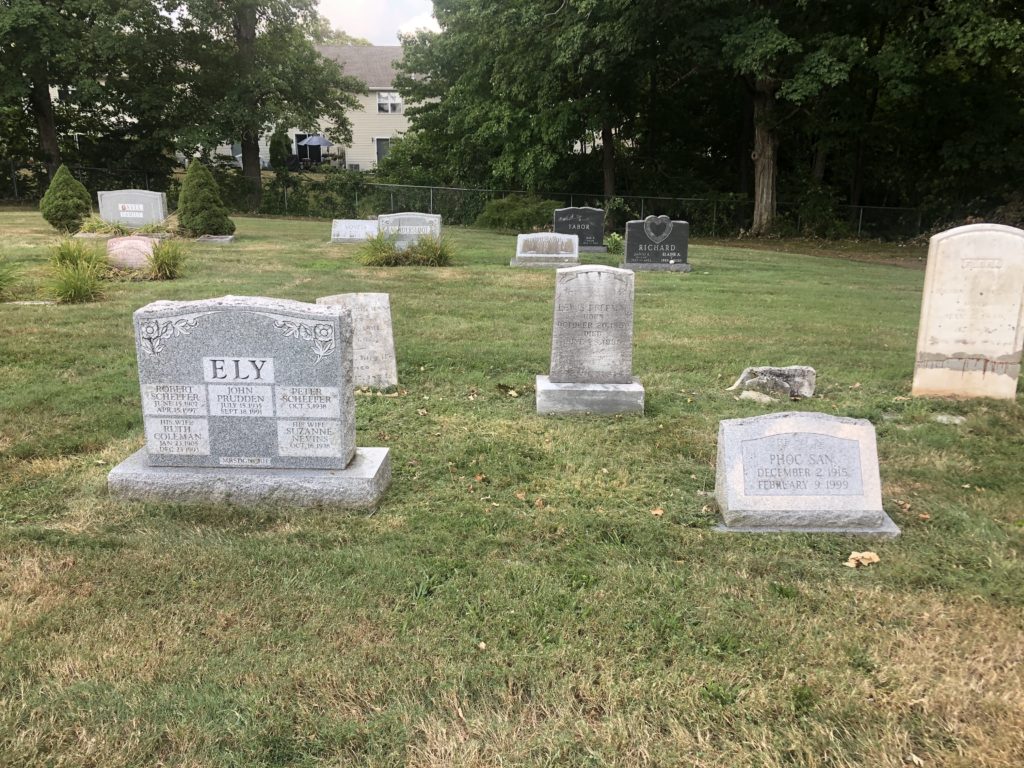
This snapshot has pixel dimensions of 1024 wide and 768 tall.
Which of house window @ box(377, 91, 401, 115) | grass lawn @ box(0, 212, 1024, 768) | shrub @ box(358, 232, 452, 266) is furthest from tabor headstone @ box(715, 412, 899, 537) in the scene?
house window @ box(377, 91, 401, 115)

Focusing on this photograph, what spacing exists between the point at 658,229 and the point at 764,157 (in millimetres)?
11779

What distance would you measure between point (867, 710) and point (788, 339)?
7.23 m

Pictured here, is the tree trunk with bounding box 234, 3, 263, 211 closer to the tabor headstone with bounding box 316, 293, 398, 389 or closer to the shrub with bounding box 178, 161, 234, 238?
the shrub with bounding box 178, 161, 234, 238

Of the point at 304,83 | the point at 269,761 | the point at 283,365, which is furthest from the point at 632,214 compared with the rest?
the point at 269,761

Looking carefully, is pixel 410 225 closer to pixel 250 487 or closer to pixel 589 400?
pixel 589 400

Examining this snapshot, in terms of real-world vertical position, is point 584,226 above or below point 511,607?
above

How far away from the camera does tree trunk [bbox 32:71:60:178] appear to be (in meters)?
29.9

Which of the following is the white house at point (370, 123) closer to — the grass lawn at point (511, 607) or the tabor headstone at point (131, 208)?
the tabor headstone at point (131, 208)

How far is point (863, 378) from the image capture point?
7.67 meters

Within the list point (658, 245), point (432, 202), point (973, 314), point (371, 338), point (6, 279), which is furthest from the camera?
point (432, 202)

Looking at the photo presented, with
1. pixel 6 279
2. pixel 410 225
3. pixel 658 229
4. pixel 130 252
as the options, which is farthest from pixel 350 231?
pixel 6 279

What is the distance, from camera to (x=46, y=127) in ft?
99.0

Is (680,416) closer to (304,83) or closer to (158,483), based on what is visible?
(158,483)

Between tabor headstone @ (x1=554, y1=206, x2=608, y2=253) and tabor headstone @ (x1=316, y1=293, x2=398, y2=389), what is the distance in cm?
1239
